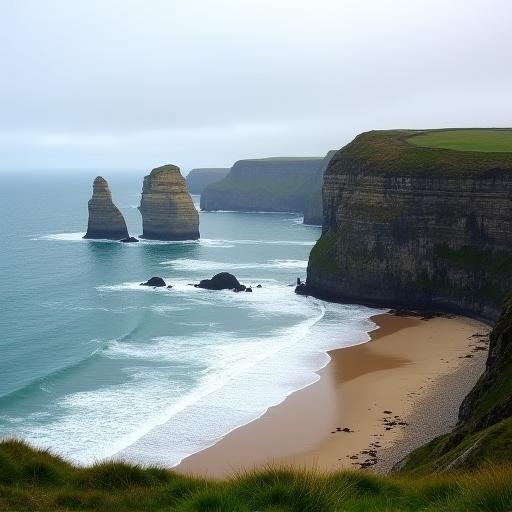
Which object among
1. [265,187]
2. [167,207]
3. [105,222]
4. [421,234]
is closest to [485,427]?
[421,234]

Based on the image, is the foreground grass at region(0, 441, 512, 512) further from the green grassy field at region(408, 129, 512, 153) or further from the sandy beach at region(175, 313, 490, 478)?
the green grassy field at region(408, 129, 512, 153)

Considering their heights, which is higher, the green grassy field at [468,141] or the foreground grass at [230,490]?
the green grassy field at [468,141]

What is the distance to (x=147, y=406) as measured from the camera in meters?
36.9

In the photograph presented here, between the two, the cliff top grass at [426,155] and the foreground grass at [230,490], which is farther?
the cliff top grass at [426,155]

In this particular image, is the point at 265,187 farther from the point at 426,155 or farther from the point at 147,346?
the point at 147,346

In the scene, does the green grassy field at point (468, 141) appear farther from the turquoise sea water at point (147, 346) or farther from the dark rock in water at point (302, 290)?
the turquoise sea water at point (147, 346)

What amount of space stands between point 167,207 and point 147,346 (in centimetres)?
6295

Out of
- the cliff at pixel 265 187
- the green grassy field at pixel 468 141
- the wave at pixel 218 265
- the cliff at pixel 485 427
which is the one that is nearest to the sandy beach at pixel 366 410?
the cliff at pixel 485 427

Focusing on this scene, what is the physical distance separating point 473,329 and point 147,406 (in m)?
26.9

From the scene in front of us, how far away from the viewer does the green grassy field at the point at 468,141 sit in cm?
7169

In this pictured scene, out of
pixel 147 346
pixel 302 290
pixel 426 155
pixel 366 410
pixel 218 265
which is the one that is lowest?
pixel 366 410

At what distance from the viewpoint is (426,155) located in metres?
69.5

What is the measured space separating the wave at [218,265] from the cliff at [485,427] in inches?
2444

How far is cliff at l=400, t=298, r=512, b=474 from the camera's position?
16.7 meters
